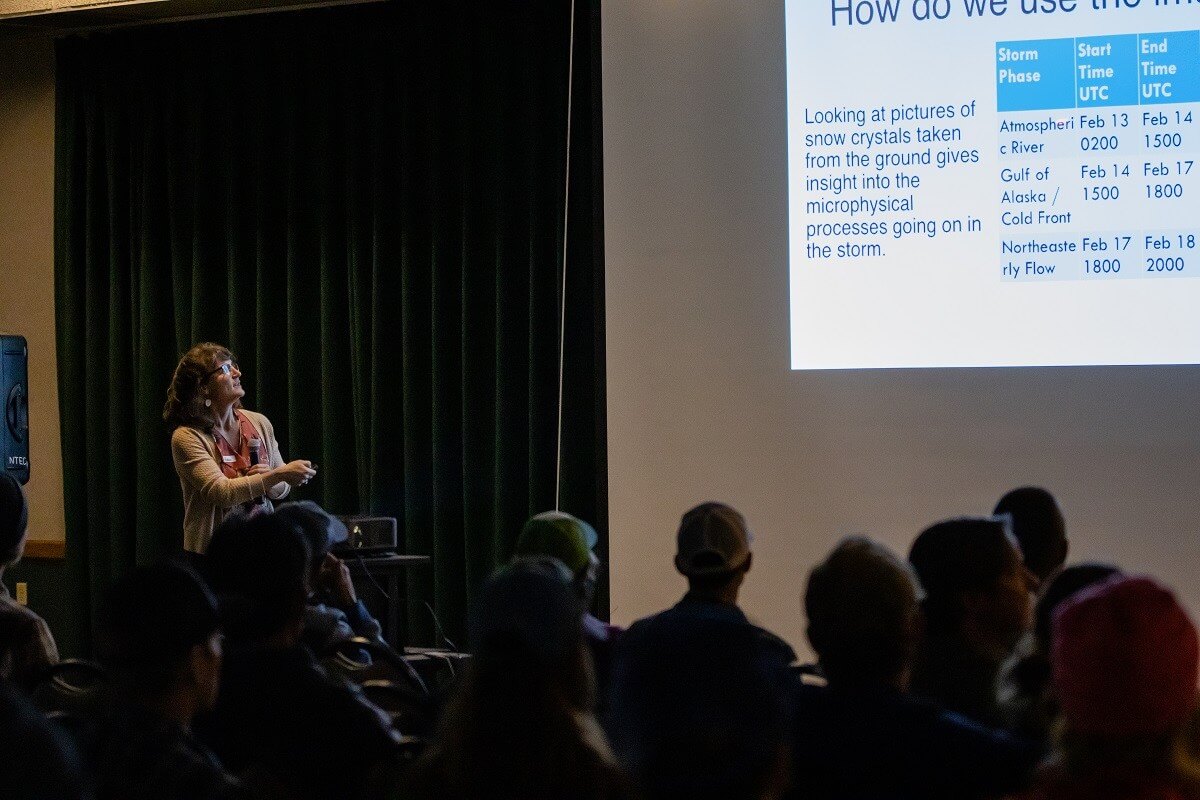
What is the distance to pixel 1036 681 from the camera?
208cm

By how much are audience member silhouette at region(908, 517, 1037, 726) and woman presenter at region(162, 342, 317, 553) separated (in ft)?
8.34

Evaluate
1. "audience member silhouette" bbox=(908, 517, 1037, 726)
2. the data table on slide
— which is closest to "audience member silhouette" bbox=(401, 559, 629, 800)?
"audience member silhouette" bbox=(908, 517, 1037, 726)

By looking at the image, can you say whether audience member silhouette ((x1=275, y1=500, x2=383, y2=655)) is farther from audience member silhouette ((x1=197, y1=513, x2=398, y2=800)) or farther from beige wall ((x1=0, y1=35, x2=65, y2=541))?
beige wall ((x1=0, y1=35, x2=65, y2=541))

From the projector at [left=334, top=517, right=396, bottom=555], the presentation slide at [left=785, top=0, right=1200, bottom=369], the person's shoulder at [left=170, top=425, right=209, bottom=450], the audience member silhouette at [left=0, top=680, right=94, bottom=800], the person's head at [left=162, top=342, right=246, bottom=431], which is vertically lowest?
the projector at [left=334, top=517, right=396, bottom=555]

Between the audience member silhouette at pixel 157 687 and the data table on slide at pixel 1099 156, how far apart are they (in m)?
3.03

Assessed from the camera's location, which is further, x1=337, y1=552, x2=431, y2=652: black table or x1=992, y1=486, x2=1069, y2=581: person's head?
x1=337, y1=552, x2=431, y2=652: black table

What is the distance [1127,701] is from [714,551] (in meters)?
1.47

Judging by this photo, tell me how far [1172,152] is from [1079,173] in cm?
26

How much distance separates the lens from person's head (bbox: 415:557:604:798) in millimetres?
1533

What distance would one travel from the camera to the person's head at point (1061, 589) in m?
2.12

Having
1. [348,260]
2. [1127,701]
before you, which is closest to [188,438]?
[348,260]

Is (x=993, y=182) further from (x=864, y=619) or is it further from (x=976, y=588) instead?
(x=864, y=619)

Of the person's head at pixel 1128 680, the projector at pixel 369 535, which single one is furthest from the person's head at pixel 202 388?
the person's head at pixel 1128 680

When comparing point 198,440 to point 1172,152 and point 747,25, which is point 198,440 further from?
point 1172,152
